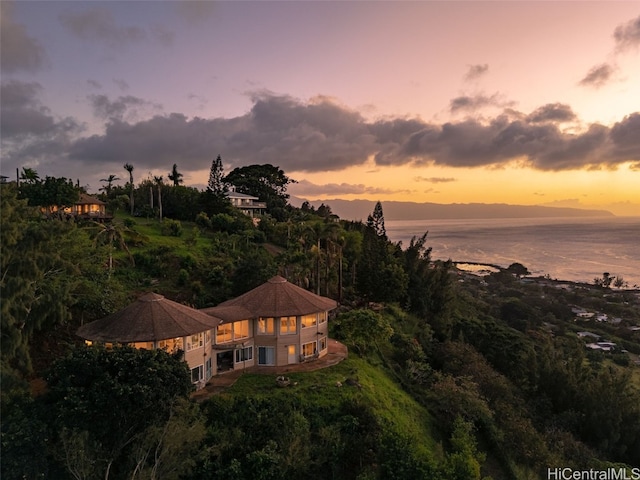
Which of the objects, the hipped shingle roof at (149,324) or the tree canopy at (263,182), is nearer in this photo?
the hipped shingle roof at (149,324)

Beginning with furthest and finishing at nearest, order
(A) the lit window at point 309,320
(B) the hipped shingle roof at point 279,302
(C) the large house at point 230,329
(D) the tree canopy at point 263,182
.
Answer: (D) the tree canopy at point 263,182, (A) the lit window at point 309,320, (B) the hipped shingle roof at point 279,302, (C) the large house at point 230,329

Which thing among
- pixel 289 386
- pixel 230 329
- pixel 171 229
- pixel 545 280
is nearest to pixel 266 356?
pixel 230 329

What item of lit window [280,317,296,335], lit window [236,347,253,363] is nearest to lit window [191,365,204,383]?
lit window [236,347,253,363]

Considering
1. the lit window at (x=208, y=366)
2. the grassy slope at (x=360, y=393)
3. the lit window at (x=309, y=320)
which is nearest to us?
the grassy slope at (x=360, y=393)

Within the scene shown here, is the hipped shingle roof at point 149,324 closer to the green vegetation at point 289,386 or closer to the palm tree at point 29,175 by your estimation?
the green vegetation at point 289,386

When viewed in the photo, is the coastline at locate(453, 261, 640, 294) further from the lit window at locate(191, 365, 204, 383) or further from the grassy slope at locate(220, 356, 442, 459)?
the lit window at locate(191, 365, 204, 383)

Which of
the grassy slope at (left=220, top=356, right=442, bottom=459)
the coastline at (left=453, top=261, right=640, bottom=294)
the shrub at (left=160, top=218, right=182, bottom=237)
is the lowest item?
the coastline at (left=453, top=261, right=640, bottom=294)

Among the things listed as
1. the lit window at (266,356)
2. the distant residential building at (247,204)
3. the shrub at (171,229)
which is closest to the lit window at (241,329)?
the lit window at (266,356)
